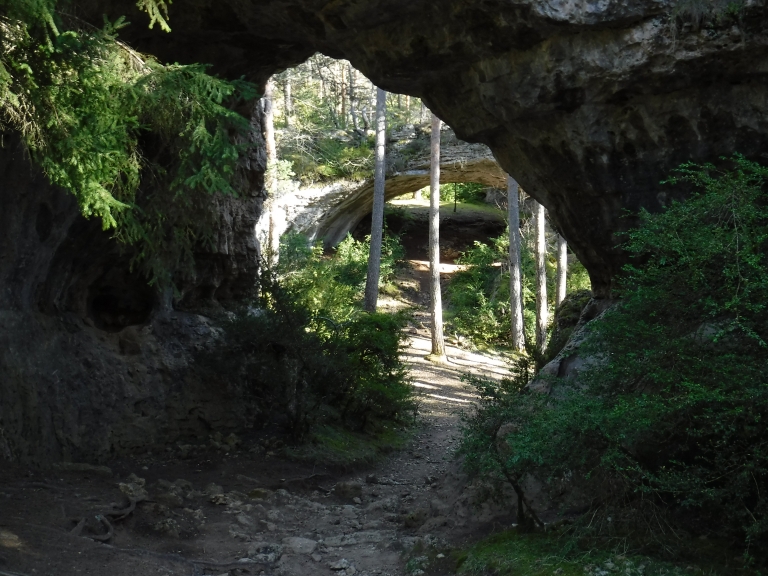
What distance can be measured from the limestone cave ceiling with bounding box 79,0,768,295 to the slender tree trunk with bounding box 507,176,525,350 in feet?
36.8

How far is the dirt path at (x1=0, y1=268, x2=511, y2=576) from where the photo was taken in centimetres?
677

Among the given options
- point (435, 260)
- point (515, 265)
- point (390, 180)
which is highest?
point (390, 180)

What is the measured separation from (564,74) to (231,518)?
251 inches

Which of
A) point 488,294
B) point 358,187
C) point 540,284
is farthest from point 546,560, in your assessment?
point 488,294

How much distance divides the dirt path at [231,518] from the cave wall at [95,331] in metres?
0.58

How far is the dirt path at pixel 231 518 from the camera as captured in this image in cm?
677

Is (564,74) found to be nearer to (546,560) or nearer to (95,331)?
(546,560)

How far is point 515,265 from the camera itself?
72.2 feet

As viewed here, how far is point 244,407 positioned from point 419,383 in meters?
7.26

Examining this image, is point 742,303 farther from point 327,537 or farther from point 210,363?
point 210,363

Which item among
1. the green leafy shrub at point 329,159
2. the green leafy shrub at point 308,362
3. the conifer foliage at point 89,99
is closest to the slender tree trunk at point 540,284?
the green leafy shrub at point 329,159

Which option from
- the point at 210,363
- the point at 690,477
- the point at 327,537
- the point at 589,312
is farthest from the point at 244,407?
the point at 690,477

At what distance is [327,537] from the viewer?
8.19 m

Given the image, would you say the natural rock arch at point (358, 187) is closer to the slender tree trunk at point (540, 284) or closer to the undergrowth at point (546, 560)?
the slender tree trunk at point (540, 284)
